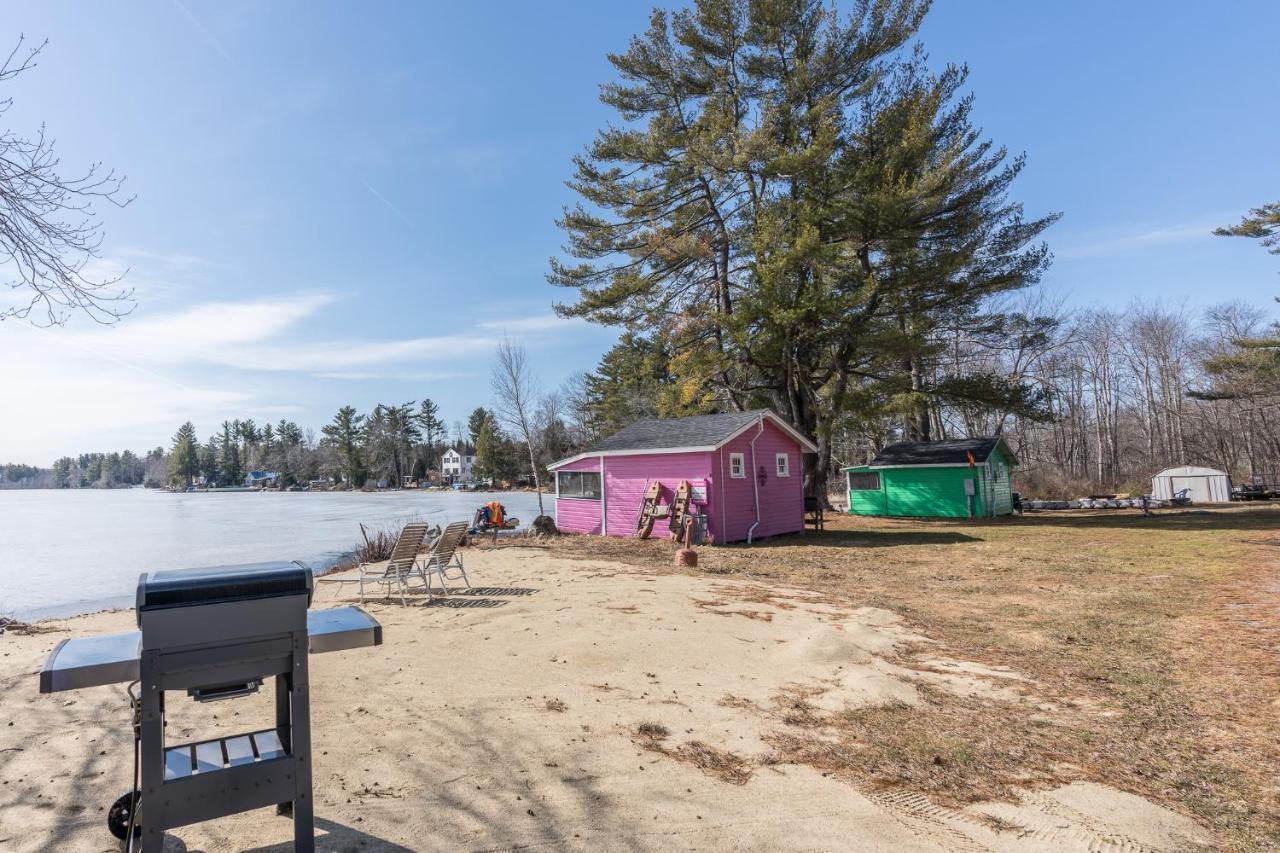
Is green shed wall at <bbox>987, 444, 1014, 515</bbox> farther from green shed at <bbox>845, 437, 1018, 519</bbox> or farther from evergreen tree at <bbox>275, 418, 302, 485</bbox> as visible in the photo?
evergreen tree at <bbox>275, 418, 302, 485</bbox>

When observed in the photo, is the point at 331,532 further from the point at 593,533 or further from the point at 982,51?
the point at 982,51

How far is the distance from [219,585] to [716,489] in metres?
13.9

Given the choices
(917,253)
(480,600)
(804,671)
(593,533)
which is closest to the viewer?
(804,671)

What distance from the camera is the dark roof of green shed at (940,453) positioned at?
2275 cm

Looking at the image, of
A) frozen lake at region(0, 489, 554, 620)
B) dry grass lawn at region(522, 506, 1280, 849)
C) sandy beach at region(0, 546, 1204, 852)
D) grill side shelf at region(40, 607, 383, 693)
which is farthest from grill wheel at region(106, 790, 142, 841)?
frozen lake at region(0, 489, 554, 620)

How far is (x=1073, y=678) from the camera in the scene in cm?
502

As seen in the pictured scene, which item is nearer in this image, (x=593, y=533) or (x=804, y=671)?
(x=804, y=671)

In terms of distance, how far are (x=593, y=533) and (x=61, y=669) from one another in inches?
641

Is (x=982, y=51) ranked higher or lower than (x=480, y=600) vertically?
higher

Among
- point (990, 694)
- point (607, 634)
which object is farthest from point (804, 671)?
point (607, 634)

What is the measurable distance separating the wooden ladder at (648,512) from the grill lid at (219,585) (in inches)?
555

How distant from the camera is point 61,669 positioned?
213 centimetres

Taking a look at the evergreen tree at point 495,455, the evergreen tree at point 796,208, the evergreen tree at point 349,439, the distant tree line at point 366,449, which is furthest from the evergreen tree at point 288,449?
the evergreen tree at point 796,208

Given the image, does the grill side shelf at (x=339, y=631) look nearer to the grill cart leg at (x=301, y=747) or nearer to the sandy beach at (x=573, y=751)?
the grill cart leg at (x=301, y=747)
